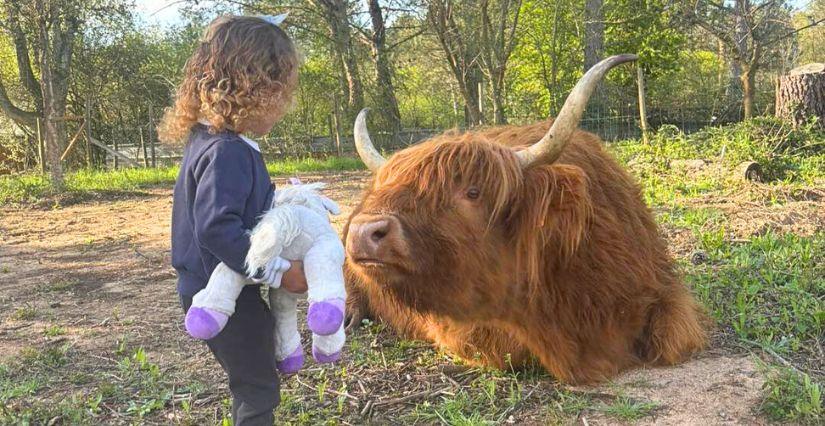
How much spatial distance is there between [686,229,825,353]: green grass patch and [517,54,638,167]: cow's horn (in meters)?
1.37

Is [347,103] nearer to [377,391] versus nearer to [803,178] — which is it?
[803,178]

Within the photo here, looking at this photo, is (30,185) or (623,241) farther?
(30,185)

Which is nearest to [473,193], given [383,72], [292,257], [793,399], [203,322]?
[292,257]

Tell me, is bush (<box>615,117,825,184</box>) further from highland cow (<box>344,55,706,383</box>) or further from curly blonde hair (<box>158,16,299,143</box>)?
curly blonde hair (<box>158,16,299,143</box>)

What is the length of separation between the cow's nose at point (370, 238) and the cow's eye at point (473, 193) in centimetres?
44

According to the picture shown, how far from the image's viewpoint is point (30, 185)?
11.1 metres

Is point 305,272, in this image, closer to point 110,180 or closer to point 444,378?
point 444,378

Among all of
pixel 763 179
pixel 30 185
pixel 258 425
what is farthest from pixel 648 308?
pixel 30 185

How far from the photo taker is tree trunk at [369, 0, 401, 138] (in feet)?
56.5

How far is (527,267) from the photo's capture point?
2535 mm

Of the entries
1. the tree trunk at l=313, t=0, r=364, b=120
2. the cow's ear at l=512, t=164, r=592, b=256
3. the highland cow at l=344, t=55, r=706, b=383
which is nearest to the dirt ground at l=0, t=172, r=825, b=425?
the highland cow at l=344, t=55, r=706, b=383

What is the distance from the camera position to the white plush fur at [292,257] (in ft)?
6.00

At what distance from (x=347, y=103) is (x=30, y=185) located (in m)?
8.37

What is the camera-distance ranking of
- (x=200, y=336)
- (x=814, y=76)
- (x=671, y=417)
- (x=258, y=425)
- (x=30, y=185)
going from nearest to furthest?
(x=200, y=336)
(x=258, y=425)
(x=671, y=417)
(x=814, y=76)
(x=30, y=185)
